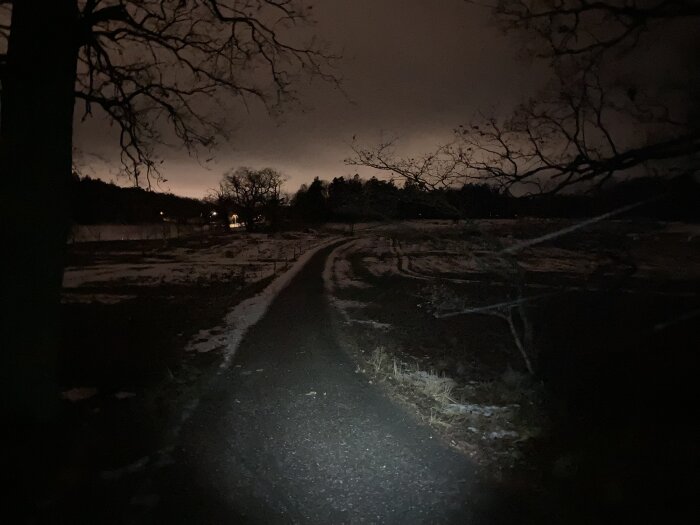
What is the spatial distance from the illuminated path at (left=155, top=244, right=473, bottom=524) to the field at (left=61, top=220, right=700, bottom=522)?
0.36 m

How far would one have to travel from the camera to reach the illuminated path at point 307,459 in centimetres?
374

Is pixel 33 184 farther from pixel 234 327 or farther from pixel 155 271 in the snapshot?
pixel 155 271

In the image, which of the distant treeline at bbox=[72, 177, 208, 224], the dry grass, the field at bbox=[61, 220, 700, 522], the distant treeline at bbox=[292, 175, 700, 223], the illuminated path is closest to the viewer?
the illuminated path

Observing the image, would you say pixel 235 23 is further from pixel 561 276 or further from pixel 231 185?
pixel 231 185

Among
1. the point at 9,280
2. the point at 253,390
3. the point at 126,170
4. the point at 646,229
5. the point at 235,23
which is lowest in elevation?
the point at 253,390

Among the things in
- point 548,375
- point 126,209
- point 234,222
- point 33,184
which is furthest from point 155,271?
point 234,222

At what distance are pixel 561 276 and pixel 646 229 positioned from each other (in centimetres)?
1679

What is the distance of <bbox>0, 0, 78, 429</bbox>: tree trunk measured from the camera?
4.12 m

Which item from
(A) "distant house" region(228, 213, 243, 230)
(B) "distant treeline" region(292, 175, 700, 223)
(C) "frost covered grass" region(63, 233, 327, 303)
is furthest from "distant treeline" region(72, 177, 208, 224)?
(A) "distant house" region(228, 213, 243, 230)

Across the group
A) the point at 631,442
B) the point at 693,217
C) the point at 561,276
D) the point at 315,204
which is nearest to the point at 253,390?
the point at 631,442

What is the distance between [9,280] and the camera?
417cm

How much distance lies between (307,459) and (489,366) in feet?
15.2

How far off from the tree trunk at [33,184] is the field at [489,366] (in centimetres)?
101

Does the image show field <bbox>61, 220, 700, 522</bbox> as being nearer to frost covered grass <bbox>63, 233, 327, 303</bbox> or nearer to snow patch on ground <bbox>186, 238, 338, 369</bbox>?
snow patch on ground <bbox>186, 238, 338, 369</bbox>
